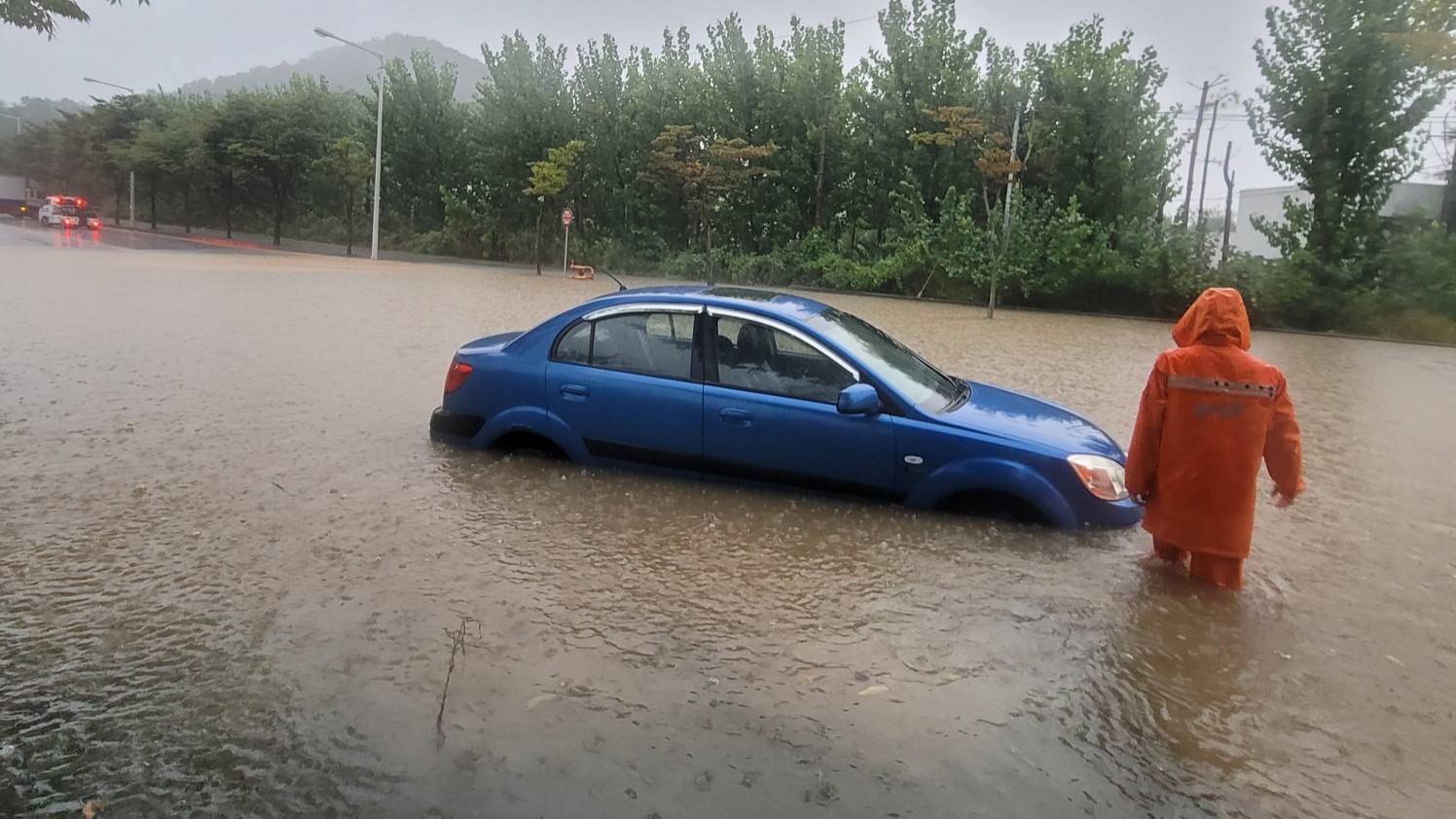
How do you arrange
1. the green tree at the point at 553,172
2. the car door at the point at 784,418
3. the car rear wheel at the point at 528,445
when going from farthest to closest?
1. the green tree at the point at 553,172
2. the car rear wheel at the point at 528,445
3. the car door at the point at 784,418

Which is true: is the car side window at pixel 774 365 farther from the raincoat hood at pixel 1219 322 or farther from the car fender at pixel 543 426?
the raincoat hood at pixel 1219 322

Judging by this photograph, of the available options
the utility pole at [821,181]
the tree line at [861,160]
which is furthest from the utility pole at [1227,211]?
the utility pole at [821,181]

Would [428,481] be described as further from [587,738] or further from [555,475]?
[587,738]

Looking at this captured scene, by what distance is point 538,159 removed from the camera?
4659 cm

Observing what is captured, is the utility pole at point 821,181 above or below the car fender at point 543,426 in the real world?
above

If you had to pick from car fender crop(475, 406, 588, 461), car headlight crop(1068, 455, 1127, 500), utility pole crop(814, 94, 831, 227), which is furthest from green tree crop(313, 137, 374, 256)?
car headlight crop(1068, 455, 1127, 500)

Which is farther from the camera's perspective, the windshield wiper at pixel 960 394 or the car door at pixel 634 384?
the car door at pixel 634 384

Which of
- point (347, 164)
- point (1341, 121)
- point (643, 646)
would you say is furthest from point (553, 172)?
point (643, 646)

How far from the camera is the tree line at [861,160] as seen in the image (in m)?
Answer: 27.7

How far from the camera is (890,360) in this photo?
21.5ft

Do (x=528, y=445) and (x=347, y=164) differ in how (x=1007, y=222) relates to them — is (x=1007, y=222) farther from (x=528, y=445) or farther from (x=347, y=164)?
(x=347, y=164)

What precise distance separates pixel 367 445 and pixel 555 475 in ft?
6.16

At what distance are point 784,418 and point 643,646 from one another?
2.14m

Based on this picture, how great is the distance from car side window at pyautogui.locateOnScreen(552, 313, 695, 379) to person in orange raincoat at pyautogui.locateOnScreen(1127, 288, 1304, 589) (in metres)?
2.73
